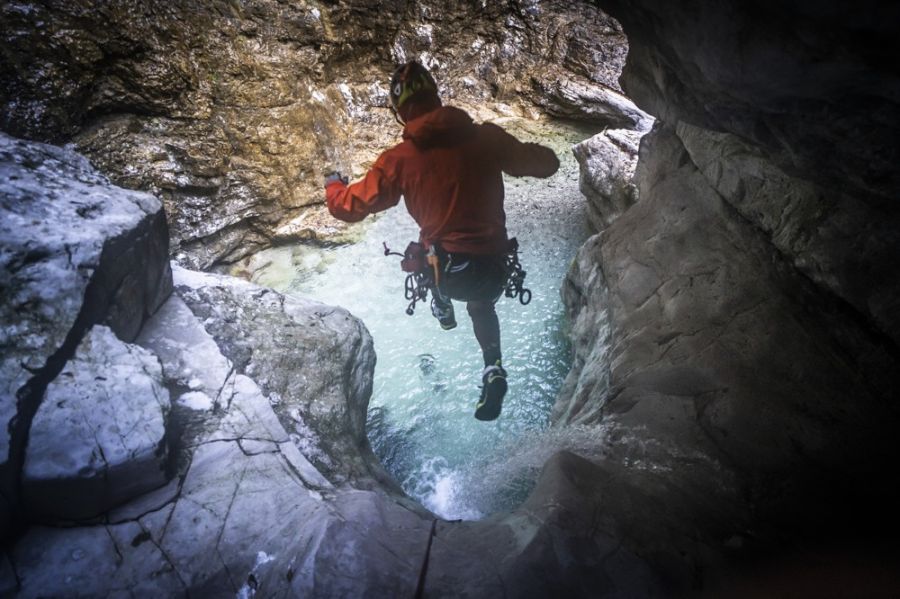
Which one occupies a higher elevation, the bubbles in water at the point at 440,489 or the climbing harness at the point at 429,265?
the climbing harness at the point at 429,265

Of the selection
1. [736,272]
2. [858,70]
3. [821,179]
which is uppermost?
[858,70]

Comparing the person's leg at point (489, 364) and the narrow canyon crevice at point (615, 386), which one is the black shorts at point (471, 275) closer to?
the person's leg at point (489, 364)

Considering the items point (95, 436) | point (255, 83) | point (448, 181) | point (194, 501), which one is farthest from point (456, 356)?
point (255, 83)

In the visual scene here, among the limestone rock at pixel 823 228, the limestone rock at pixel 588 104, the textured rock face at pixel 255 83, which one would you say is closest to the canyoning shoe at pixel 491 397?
the limestone rock at pixel 823 228

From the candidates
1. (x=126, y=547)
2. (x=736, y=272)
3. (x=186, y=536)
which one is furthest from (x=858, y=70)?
(x=126, y=547)

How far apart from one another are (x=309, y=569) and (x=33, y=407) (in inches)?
49.5

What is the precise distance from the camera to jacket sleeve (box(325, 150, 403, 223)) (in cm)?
253

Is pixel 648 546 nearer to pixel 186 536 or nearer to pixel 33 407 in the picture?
pixel 186 536

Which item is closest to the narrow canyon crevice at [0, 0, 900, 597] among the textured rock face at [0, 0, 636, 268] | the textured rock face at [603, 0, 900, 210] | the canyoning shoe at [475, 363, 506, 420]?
the textured rock face at [603, 0, 900, 210]

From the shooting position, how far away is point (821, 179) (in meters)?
1.56

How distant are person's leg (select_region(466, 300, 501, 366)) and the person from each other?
0.20 meters

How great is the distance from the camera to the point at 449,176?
2.50m

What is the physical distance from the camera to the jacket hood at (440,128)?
2.29 meters

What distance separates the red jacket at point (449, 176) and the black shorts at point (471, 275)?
0.08 meters
